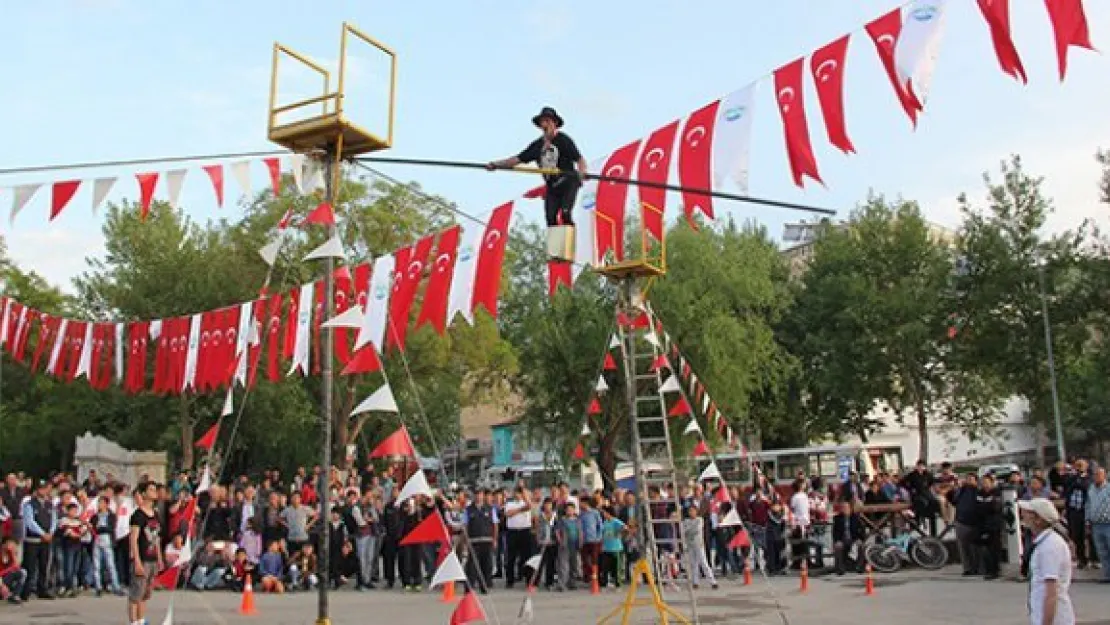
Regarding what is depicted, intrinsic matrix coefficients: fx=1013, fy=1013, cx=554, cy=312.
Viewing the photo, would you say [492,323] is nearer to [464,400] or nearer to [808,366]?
[464,400]

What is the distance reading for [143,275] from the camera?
34812 millimetres

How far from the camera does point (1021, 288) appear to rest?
110ft

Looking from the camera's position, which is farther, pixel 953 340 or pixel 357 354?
pixel 953 340

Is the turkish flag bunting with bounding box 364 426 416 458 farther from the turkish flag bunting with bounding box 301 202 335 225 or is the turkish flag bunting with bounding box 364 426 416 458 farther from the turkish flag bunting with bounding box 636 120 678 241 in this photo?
the turkish flag bunting with bounding box 636 120 678 241

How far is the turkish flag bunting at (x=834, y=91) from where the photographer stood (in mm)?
8445

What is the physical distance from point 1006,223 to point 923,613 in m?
25.0

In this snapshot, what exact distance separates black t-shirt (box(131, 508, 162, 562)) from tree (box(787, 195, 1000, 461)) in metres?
31.2

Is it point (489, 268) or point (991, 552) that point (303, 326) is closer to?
point (489, 268)

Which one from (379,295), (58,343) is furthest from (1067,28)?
(58,343)

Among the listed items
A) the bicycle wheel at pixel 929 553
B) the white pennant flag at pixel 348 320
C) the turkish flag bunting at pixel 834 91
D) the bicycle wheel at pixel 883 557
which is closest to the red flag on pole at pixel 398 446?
the white pennant flag at pixel 348 320

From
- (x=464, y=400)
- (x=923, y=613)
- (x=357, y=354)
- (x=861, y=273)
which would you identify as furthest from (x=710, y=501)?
(x=861, y=273)

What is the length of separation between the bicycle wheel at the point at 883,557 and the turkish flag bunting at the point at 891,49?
11257mm

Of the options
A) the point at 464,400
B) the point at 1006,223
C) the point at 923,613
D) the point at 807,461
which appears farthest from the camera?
the point at 464,400

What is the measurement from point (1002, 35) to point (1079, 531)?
1067 centimetres
